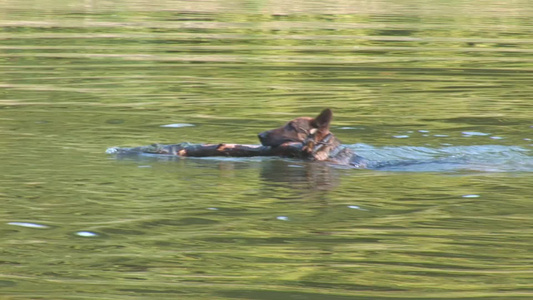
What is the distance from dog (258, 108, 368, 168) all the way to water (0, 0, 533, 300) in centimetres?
16

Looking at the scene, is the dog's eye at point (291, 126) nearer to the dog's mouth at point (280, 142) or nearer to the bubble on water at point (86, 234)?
the dog's mouth at point (280, 142)

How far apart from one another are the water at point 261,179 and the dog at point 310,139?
0.16 m

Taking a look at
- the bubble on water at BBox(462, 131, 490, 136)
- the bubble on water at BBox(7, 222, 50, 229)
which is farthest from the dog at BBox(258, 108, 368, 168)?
the bubble on water at BBox(7, 222, 50, 229)

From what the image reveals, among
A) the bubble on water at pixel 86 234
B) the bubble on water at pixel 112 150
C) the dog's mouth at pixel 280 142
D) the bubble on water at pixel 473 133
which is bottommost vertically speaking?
the bubble on water at pixel 473 133

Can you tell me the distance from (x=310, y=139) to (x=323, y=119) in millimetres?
391

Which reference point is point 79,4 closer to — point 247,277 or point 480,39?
point 480,39

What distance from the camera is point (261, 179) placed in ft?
29.7

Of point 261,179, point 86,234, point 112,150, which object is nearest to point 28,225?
point 86,234

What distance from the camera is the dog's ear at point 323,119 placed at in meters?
8.93

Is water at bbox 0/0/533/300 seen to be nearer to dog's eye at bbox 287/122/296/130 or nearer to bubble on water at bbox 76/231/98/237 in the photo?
bubble on water at bbox 76/231/98/237

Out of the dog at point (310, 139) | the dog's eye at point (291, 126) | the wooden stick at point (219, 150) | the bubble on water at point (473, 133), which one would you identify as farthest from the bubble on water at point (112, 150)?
the bubble on water at point (473, 133)

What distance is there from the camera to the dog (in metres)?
9.30

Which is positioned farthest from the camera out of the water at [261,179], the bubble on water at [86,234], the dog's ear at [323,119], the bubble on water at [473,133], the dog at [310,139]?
the bubble on water at [473,133]

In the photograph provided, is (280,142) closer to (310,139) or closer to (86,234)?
(310,139)
